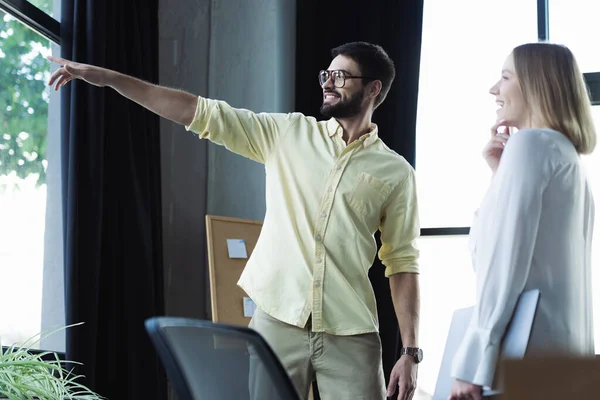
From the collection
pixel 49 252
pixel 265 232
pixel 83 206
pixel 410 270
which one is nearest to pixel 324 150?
pixel 265 232

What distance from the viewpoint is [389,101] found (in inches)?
169

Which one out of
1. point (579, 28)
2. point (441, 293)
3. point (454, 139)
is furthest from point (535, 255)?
point (579, 28)

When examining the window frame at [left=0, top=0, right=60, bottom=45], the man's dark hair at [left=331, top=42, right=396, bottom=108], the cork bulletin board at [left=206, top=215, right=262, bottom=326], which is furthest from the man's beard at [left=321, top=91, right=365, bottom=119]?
the window frame at [left=0, top=0, right=60, bottom=45]

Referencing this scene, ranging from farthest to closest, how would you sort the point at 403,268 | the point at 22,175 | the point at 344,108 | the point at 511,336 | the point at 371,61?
the point at 22,175
the point at 371,61
the point at 344,108
the point at 403,268
the point at 511,336

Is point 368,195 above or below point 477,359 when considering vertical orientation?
above

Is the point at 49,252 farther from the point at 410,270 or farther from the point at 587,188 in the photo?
the point at 587,188

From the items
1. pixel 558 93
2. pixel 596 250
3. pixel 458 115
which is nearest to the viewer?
pixel 558 93

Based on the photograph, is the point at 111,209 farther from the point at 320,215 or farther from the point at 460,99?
the point at 460,99

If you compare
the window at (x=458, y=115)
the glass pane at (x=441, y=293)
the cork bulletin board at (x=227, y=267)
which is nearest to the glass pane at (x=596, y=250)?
the window at (x=458, y=115)

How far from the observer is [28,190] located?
10.7ft

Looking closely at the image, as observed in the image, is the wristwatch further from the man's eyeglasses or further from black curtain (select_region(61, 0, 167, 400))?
black curtain (select_region(61, 0, 167, 400))

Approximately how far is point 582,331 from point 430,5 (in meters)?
3.28

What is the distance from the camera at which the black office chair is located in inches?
38.8

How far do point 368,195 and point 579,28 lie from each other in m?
2.32
